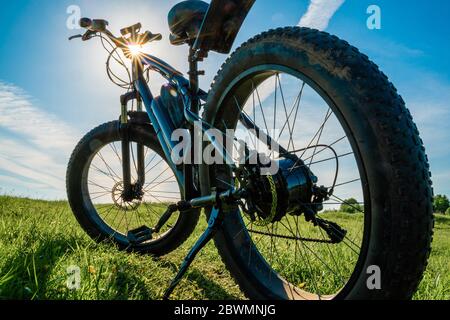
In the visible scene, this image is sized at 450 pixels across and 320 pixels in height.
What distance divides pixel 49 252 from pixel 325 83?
6.71 feet

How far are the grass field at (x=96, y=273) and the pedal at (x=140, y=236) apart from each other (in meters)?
0.12

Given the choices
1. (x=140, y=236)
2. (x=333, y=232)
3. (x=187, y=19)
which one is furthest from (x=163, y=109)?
(x=333, y=232)

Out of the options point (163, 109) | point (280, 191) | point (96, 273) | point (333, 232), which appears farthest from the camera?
point (163, 109)

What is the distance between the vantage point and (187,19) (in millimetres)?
2232

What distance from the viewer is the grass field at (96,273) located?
161cm

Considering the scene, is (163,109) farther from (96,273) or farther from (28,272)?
(28,272)

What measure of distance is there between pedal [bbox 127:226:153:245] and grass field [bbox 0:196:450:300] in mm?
124

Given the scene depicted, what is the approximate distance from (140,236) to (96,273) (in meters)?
0.85

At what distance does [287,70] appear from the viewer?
150cm

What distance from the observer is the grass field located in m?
1.61

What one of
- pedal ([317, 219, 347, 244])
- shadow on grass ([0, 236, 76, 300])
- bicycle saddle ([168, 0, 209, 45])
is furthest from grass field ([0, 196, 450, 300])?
bicycle saddle ([168, 0, 209, 45])

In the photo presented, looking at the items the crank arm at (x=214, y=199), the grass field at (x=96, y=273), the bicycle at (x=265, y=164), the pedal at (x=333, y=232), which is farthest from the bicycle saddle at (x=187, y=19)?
the grass field at (x=96, y=273)

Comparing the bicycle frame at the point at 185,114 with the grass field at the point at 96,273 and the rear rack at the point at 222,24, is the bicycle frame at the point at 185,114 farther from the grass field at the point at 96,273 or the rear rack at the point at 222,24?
the grass field at the point at 96,273

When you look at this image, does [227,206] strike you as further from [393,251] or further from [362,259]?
[393,251]
